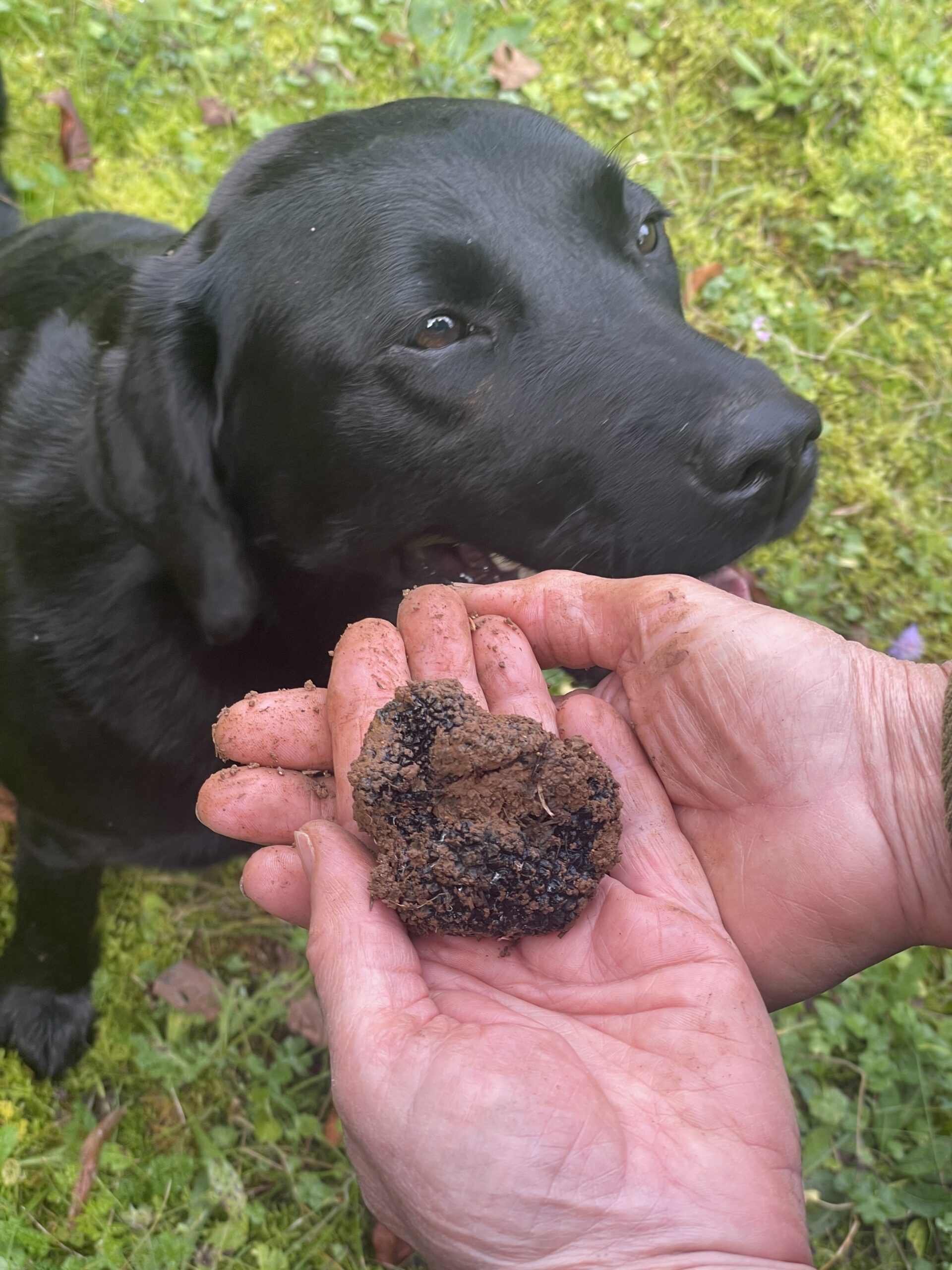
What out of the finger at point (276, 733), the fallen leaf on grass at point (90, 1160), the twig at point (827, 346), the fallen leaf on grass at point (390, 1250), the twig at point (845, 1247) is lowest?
the fallen leaf on grass at point (90, 1160)

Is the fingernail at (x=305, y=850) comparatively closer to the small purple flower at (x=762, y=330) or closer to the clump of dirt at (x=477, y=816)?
the clump of dirt at (x=477, y=816)

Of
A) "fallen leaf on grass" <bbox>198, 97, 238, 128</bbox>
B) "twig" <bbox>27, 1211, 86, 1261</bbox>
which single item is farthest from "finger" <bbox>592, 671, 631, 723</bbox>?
"fallen leaf on grass" <bbox>198, 97, 238, 128</bbox>

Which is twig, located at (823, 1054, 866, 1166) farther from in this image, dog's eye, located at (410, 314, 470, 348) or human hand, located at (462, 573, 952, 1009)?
dog's eye, located at (410, 314, 470, 348)

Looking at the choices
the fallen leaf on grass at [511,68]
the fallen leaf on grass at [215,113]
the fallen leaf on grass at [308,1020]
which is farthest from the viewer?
the fallen leaf on grass at [511,68]

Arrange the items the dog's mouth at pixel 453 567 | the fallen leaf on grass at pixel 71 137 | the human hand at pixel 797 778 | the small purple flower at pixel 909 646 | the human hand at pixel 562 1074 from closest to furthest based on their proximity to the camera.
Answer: the human hand at pixel 562 1074 → the human hand at pixel 797 778 → the dog's mouth at pixel 453 567 → the small purple flower at pixel 909 646 → the fallen leaf on grass at pixel 71 137

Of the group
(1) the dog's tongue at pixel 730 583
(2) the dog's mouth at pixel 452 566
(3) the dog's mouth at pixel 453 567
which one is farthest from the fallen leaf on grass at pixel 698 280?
(2) the dog's mouth at pixel 452 566

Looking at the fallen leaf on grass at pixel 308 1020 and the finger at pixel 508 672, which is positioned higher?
the finger at pixel 508 672

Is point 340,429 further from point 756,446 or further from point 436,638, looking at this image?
point 756,446

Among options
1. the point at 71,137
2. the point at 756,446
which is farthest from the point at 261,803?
the point at 71,137
